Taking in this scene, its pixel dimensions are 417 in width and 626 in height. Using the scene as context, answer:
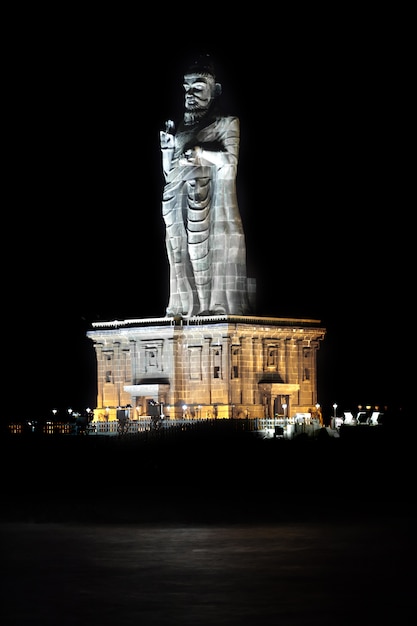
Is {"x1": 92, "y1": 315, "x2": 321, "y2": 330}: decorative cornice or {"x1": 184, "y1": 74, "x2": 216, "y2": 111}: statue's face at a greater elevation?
{"x1": 184, "y1": 74, "x2": 216, "y2": 111}: statue's face

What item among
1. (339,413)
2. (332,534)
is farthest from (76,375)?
(332,534)

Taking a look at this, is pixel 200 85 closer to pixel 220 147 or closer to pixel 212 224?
pixel 220 147

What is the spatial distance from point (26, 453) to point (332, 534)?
26295mm

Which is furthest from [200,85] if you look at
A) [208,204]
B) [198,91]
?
[208,204]

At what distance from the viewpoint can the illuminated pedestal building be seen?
7488cm

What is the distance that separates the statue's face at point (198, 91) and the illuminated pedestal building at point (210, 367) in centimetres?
1059

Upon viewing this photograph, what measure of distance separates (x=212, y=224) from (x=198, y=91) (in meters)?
6.64

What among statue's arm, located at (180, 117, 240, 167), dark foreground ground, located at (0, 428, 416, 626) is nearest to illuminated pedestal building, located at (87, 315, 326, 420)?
statue's arm, located at (180, 117, 240, 167)

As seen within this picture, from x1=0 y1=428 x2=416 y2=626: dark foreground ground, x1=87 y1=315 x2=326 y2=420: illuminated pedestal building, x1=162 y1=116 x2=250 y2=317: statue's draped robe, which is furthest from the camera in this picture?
x1=162 y1=116 x2=250 y2=317: statue's draped robe

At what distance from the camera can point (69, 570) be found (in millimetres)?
22375

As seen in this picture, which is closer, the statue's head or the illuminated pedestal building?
the illuminated pedestal building

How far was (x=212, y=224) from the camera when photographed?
76438mm

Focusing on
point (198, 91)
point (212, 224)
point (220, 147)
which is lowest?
point (212, 224)

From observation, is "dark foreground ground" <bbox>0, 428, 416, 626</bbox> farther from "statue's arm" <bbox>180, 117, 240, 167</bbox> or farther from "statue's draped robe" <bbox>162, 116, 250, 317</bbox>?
"statue's arm" <bbox>180, 117, 240, 167</bbox>
